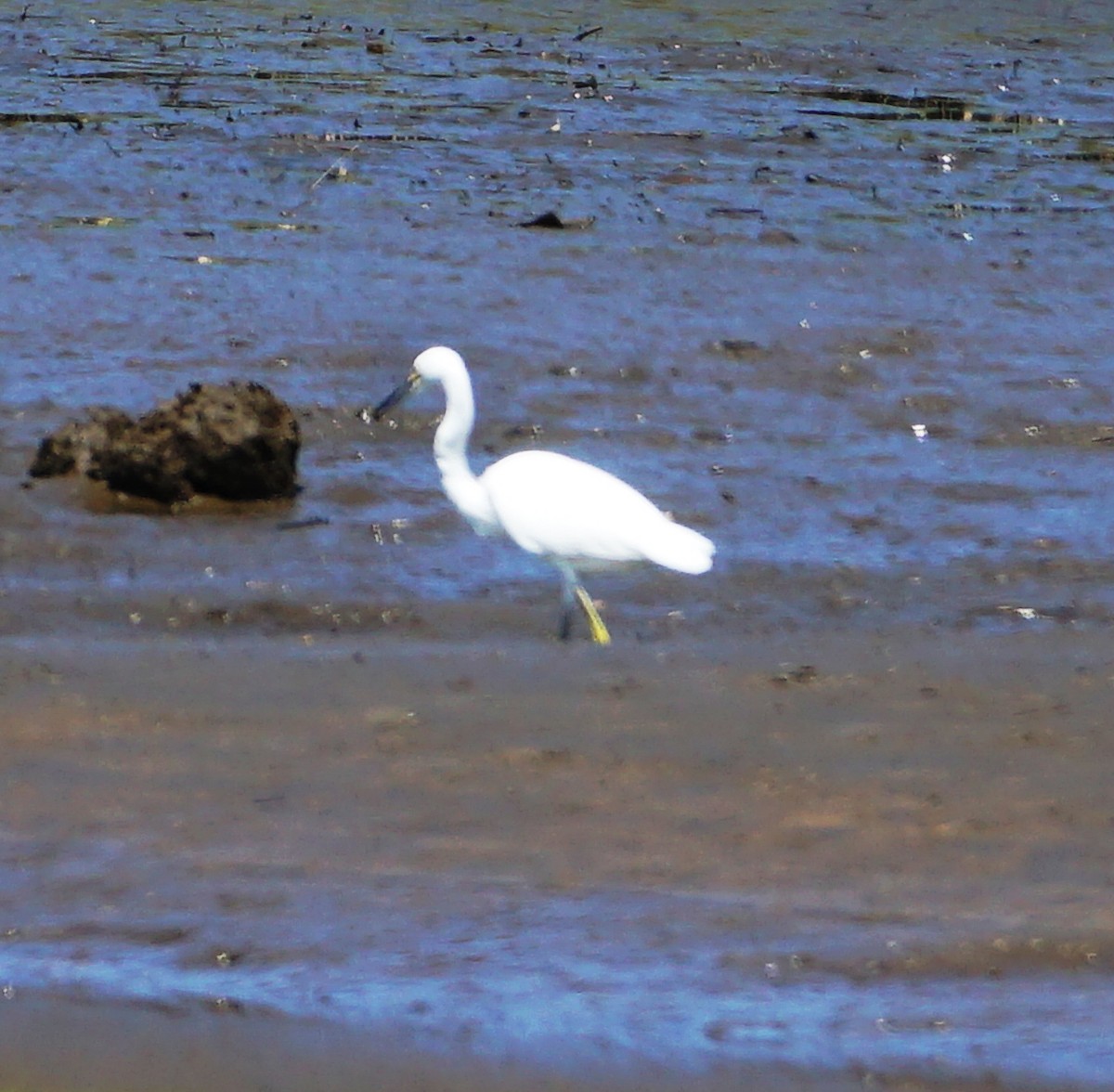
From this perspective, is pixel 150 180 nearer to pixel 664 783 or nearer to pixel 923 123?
pixel 923 123

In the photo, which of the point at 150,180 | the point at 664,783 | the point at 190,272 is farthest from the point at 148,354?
the point at 664,783

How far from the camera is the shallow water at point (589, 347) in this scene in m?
4.64

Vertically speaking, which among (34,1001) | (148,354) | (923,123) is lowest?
(34,1001)

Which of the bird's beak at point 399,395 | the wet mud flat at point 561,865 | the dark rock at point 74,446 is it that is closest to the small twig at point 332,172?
the dark rock at point 74,446

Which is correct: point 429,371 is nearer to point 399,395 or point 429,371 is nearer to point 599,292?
point 399,395

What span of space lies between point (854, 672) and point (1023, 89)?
12.7m

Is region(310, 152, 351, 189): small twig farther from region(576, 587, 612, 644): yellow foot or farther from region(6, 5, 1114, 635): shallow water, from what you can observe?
region(576, 587, 612, 644): yellow foot

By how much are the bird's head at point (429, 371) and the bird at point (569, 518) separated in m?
0.24

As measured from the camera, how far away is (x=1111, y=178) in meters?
15.3

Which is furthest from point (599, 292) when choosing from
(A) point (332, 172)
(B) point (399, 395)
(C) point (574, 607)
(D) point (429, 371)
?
(C) point (574, 607)

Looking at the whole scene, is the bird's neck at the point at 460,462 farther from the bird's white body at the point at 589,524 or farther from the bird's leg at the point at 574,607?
the bird's leg at the point at 574,607

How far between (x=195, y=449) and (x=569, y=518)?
1.81 m

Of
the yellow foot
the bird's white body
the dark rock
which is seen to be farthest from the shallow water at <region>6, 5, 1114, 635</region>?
the bird's white body

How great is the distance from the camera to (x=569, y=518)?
721 cm
